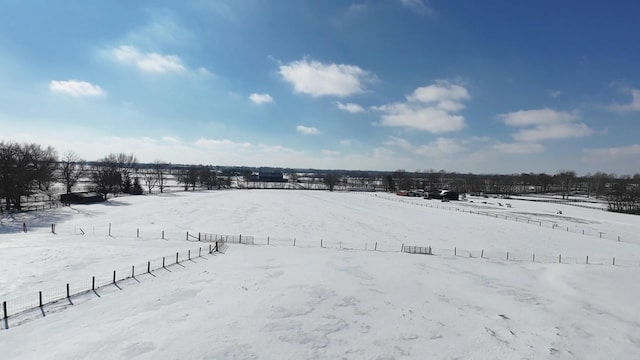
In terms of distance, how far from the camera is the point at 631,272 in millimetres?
30219

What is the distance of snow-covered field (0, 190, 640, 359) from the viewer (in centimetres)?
1539

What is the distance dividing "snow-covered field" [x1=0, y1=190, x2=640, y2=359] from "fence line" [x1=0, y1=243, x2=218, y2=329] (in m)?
0.67

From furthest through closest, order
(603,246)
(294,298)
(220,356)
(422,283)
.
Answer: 1. (603,246)
2. (422,283)
3. (294,298)
4. (220,356)

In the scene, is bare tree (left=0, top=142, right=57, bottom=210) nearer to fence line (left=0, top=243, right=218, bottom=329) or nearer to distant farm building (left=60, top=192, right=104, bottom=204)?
distant farm building (left=60, top=192, right=104, bottom=204)

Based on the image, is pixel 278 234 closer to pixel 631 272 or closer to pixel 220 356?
pixel 220 356

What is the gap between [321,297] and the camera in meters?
21.4

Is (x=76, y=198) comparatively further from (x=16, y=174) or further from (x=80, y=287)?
(x=80, y=287)

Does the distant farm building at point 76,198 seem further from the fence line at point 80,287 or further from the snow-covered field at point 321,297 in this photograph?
the fence line at point 80,287

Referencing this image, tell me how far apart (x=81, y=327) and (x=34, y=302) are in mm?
5170

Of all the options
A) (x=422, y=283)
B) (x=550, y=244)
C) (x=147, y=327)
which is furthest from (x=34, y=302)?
(x=550, y=244)

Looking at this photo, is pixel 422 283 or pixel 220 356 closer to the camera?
pixel 220 356

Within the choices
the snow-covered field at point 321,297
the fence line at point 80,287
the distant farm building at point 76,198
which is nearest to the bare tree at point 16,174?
the distant farm building at point 76,198

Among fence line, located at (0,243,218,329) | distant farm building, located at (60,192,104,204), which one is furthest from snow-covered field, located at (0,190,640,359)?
distant farm building, located at (60,192,104,204)

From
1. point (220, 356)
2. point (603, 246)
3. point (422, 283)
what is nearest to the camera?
point (220, 356)
